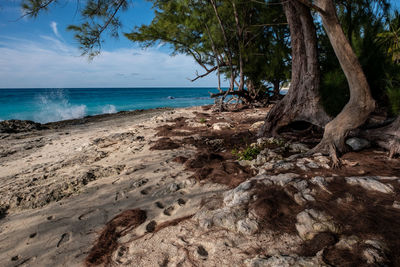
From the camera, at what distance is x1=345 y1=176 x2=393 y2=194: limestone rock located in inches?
88.9

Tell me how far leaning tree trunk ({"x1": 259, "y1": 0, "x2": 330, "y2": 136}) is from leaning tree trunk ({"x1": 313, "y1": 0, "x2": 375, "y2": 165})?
103 cm

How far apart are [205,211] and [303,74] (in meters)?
3.89

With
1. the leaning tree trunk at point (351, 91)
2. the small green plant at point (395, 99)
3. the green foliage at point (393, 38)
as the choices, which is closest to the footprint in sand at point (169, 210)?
the leaning tree trunk at point (351, 91)

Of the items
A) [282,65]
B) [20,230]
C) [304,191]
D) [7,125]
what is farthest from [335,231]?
[7,125]

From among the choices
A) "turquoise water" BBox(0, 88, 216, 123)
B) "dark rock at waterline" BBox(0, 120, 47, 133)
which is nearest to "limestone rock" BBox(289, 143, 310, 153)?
"dark rock at waterline" BBox(0, 120, 47, 133)

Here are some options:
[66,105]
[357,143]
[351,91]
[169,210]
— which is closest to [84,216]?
[169,210]

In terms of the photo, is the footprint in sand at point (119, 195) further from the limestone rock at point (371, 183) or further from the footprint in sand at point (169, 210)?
the limestone rock at point (371, 183)

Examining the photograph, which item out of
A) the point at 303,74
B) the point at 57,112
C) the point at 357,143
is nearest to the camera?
the point at 357,143

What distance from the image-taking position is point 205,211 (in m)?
2.42

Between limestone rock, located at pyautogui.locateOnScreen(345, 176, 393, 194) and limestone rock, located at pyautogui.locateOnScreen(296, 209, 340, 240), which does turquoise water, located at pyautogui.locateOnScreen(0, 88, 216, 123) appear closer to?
limestone rock, located at pyautogui.locateOnScreen(345, 176, 393, 194)

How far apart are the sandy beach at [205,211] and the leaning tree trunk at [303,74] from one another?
96 centimetres

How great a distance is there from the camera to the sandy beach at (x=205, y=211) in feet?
5.81

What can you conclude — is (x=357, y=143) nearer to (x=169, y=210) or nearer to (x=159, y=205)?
(x=169, y=210)

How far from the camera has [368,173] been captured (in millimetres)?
2742
